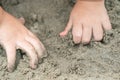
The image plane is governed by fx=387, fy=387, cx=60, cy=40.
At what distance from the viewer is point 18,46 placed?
130 cm

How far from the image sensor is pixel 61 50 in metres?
1.33

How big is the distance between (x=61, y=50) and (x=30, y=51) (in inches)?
4.6

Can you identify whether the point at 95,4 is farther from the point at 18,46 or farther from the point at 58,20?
the point at 18,46

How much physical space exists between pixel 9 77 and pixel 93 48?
0.31m

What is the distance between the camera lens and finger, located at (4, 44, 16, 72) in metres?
1.25

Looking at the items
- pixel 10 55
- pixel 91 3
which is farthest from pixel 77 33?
pixel 10 55

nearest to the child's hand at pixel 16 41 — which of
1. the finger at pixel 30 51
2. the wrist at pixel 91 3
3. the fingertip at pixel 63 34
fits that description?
the finger at pixel 30 51

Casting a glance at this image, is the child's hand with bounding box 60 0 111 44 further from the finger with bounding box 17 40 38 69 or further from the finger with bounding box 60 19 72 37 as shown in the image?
the finger with bounding box 17 40 38 69

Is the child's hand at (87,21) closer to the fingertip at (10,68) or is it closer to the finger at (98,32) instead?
the finger at (98,32)

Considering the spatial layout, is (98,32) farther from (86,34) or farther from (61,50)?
(61,50)

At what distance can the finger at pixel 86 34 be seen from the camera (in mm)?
1346

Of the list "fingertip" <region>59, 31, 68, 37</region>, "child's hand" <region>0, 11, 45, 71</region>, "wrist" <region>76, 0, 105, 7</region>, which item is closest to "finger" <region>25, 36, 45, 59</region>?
"child's hand" <region>0, 11, 45, 71</region>

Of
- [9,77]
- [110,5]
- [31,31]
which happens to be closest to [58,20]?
[31,31]

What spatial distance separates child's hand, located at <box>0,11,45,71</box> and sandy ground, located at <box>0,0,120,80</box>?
23mm
